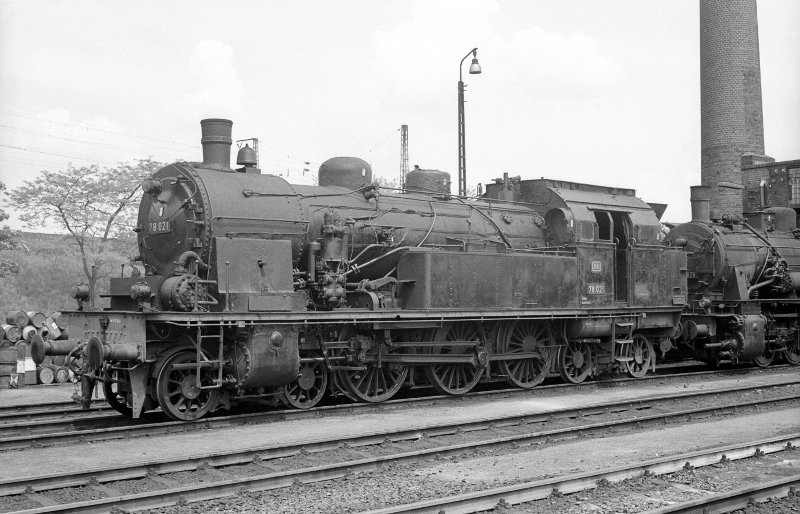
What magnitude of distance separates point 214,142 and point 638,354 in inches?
389

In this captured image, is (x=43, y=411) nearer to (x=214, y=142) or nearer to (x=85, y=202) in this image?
(x=214, y=142)

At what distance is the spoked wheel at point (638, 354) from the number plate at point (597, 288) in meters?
1.55

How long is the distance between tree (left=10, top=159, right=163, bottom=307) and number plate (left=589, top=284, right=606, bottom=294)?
20.9m

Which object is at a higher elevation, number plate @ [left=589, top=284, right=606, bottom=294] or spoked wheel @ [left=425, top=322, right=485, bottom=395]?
number plate @ [left=589, top=284, right=606, bottom=294]

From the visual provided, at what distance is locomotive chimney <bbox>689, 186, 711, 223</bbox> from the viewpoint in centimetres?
2131

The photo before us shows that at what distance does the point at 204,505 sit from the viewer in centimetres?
732

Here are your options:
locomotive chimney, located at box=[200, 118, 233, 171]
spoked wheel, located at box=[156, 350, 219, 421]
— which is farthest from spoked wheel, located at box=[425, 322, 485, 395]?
locomotive chimney, located at box=[200, 118, 233, 171]

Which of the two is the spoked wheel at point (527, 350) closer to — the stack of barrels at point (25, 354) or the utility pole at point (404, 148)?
the stack of barrels at point (25, 354)

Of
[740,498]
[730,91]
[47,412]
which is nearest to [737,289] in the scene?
[740,498]

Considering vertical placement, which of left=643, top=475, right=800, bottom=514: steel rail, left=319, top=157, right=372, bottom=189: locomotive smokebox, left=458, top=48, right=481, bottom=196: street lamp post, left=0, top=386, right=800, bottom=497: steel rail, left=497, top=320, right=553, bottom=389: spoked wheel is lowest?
left=643, top=475, right=800, bottom=514: steel rail

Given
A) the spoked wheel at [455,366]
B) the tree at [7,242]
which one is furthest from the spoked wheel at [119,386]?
the tree at [7,242]

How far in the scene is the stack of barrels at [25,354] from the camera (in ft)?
57.2

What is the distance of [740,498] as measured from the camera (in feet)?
24.3

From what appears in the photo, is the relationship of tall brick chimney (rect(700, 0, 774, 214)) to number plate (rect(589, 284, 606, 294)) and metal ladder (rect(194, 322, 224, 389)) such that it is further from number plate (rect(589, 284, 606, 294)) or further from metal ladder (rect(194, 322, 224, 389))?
metal ladder (rect(194, 322, 224, 389))
